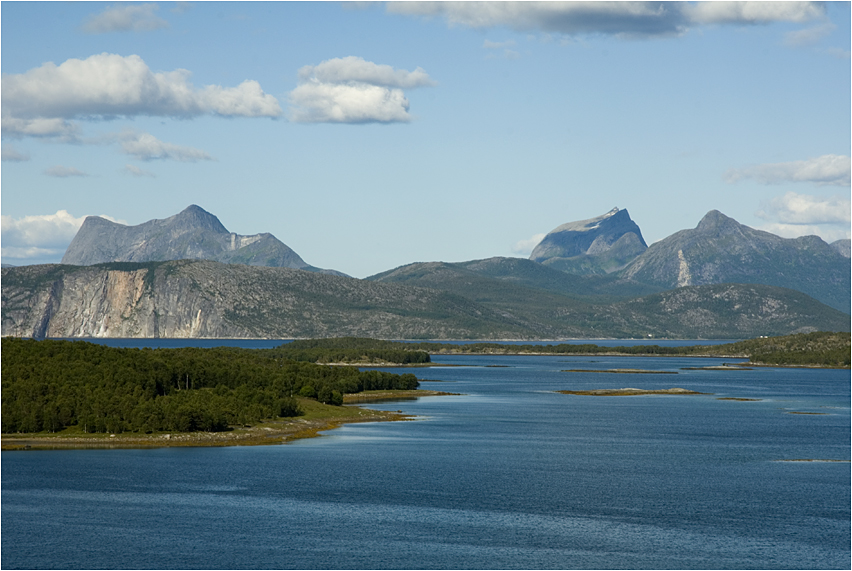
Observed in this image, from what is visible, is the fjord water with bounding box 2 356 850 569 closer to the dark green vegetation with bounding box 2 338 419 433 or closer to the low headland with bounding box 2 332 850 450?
the low headland with bounding box 2 332 850 450

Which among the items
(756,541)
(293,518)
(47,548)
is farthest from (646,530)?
(47,548)

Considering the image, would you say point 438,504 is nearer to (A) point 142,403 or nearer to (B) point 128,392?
(A) point 142,403

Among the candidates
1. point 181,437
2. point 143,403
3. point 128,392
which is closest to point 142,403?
point 143,403

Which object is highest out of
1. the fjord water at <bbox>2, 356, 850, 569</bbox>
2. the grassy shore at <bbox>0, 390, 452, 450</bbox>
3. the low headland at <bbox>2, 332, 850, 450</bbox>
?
the low headland at <bbox>2, 332, 850, 450</bbox>

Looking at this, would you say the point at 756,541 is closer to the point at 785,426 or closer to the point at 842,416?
the point at 785,426

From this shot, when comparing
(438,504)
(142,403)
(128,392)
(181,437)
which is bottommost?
(438,504)

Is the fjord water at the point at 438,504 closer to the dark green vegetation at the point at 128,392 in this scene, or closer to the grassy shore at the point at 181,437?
the grassy shore at the point at 181,437

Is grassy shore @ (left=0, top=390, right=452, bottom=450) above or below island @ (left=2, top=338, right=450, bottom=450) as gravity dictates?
below

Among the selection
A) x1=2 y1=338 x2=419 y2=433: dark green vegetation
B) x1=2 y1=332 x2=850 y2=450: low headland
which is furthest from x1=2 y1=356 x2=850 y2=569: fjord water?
x1=2 y1=338 x2=419 y2=433: dark green vegetation
